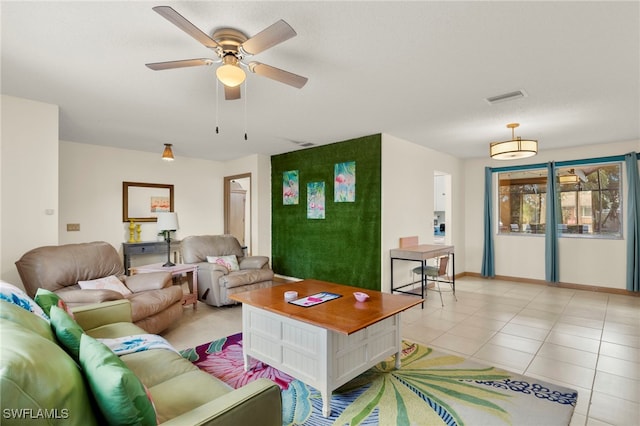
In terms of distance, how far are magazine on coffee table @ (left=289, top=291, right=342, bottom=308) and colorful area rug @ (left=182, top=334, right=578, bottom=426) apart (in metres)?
0.60

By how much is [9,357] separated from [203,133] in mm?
4130

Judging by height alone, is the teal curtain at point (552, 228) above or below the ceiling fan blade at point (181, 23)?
below

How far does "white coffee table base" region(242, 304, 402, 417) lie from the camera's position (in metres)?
2.05

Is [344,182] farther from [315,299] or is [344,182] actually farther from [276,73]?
[276,73]

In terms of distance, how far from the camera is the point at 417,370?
2.60 metres

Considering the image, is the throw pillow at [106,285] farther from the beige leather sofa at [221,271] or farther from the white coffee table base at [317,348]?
the white coffee table base at [317,348]

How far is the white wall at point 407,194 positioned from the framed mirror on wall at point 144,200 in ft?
12.8

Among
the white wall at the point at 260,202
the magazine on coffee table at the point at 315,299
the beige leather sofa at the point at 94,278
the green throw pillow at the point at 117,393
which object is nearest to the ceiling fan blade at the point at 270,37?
the green throw pillow at the point at 117,393

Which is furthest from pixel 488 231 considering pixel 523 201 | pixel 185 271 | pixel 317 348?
pixel 185 271

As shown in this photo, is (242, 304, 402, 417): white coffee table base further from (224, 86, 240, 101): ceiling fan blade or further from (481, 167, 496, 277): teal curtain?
(481, 167, 496, 277): teal curtain

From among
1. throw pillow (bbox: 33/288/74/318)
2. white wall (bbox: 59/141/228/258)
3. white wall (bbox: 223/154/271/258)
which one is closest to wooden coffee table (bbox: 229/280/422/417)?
throw pillow (bbox: 33/288/74/318)

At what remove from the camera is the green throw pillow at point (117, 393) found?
1007 millimetres

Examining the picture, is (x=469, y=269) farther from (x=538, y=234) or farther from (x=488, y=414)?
(x=488, y=414)

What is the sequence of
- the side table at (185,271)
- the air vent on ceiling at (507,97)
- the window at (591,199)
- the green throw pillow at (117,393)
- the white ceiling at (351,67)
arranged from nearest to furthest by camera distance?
1. the green throw pillow at (117,393)
2. the white ceiling at (351,67)
3. the air vent on ceiling at (507,97)
4. the side table at (185,271)
5. the window at (591,199)
